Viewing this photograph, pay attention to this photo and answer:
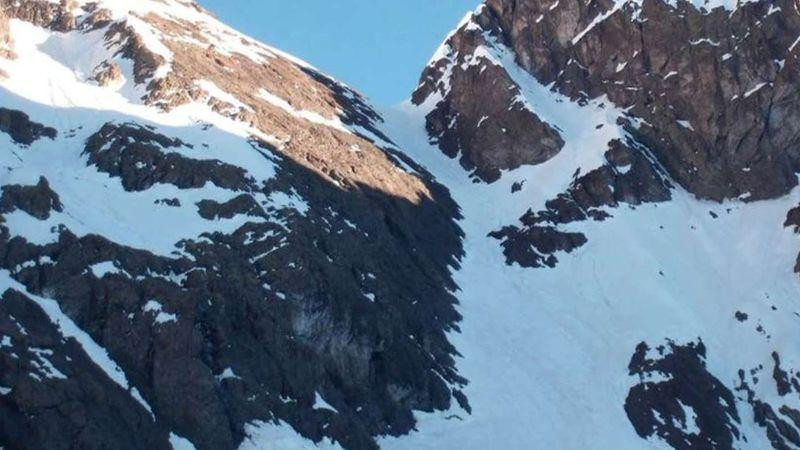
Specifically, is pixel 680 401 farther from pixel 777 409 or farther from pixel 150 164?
pixel 150 164

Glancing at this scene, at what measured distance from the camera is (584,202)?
8156 centimetres

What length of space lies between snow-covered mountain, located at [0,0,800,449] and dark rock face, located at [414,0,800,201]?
211 millimetres

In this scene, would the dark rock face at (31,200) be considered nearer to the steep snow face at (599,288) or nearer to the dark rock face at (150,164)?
the dark rock face at (150,164)

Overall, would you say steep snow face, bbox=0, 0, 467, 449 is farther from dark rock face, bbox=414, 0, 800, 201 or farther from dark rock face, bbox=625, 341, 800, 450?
dark rock face, bbox=414, 0, 800, 201

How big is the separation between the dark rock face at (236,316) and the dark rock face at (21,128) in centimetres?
253

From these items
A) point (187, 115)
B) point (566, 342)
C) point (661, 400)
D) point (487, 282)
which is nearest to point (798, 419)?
point (661, 400)

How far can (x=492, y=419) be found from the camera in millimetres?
55812

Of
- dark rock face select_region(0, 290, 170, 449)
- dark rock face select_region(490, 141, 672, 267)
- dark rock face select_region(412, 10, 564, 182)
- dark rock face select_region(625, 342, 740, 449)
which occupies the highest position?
dark rock face select_region(412, 10, 564, 182)

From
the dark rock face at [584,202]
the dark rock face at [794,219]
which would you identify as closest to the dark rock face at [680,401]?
the dark rock face at [584,202]

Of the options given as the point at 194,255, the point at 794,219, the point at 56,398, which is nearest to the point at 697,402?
the point at 794,219

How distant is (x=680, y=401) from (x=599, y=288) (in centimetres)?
1138

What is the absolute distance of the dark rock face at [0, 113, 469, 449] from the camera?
43.6 m

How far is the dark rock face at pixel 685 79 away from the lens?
8856 centimetres

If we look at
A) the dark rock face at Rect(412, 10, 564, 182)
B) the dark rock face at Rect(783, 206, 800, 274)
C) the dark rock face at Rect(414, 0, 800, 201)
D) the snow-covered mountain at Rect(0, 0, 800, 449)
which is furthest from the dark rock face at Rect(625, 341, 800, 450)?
the dark rock face at Rect(412, 10, 564, 182)
